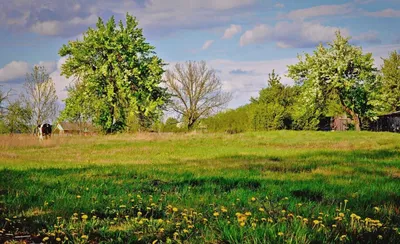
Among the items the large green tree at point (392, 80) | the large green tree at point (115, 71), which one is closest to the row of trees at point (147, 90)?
the large green tree at point (115, 71)

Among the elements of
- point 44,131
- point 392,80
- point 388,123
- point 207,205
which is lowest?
point 207,205

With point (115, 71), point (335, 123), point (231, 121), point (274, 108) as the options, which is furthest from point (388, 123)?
point (115, 71)

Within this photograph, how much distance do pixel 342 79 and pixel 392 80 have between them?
23244 mm

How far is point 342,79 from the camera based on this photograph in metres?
47.7

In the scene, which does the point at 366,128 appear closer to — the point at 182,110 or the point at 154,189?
the point at 182,110

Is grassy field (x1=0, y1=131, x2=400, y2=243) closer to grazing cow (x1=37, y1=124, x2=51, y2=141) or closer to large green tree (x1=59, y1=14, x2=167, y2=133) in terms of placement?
grazing cow (x1=37, y1=124, x2=51, y2=141)

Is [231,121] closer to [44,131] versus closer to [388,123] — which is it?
[388,123]

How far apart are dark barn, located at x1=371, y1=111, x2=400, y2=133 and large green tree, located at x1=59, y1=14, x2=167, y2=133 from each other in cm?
3055

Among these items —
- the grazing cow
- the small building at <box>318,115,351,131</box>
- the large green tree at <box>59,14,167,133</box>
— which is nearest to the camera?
the grazing cow

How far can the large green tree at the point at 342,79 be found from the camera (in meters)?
48.4

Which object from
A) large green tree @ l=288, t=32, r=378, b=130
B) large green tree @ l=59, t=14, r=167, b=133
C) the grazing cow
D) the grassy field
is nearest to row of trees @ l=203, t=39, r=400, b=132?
large green tree @ l=288, t=32, r=378, b=130

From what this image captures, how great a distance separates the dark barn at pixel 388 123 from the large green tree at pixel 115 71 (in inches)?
1203

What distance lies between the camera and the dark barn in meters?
54.8

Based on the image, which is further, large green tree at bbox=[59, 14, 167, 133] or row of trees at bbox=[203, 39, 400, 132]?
row of trees at bbox=[203, 39, 400, 132]
